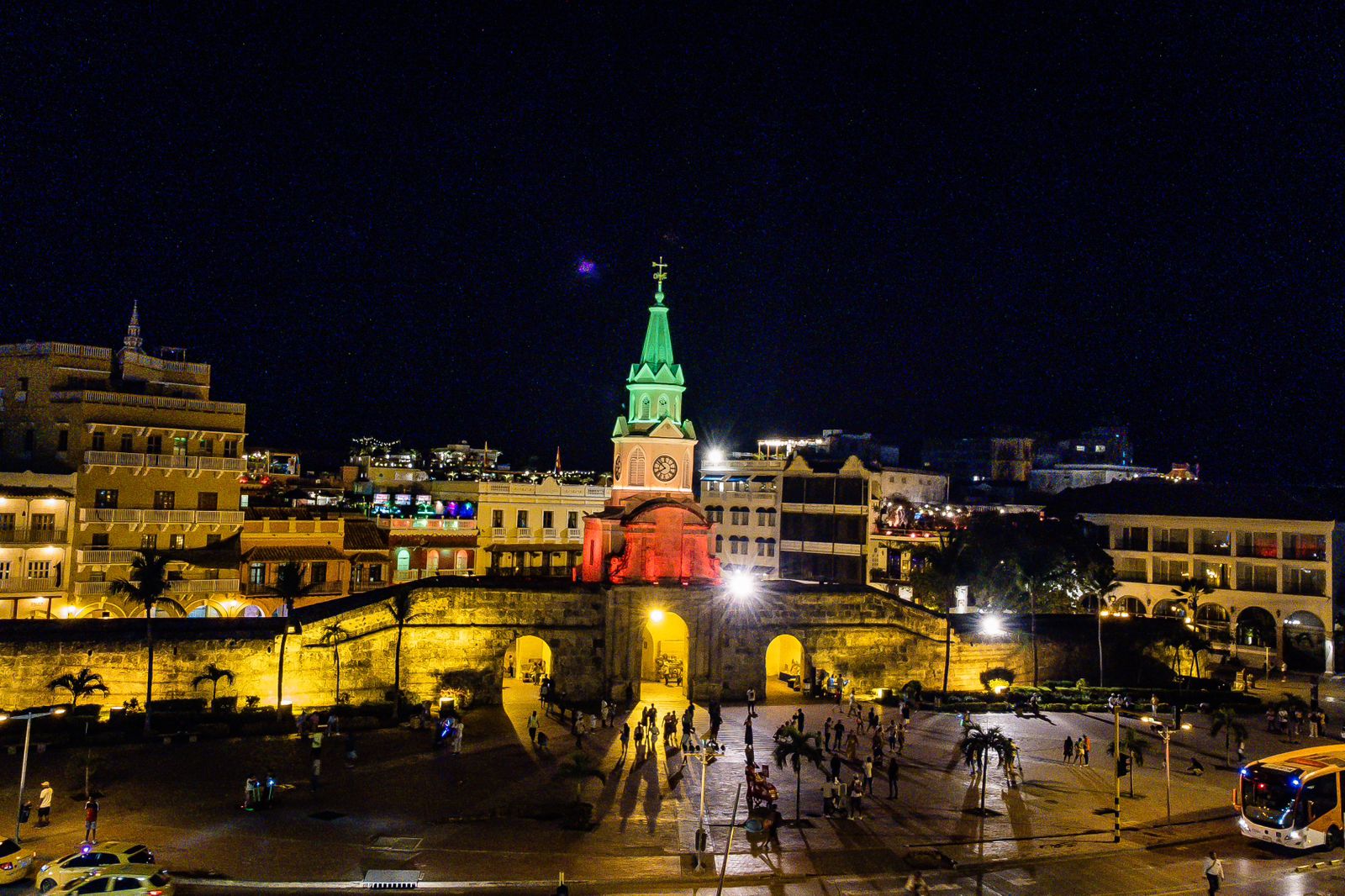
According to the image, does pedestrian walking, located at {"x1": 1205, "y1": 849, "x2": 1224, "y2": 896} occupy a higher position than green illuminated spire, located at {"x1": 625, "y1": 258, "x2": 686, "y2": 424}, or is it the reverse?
green illuminated spire, located at {"x1": 625, "y1": 258, "x2": 686, "y2": 424}

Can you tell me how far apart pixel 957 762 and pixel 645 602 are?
1817 centimetres

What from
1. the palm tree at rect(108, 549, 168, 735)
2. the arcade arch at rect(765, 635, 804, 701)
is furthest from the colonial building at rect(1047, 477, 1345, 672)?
the palm tree at rect(108, 549, 168, 735)

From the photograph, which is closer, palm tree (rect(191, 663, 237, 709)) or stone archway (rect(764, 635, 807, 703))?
palm tree (rect(191, 663, 237, 709))

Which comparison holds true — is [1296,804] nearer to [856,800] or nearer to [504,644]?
[856,800]

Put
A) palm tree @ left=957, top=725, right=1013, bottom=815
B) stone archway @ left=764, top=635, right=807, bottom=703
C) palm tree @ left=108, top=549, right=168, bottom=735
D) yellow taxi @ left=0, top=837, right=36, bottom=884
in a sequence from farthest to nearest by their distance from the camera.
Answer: stone archway @ left=764, top=635, right=807, bottom=703 < palm tree @ left=108, top=549, right=168, bottom=735 < palm tree @ left=957, top=725, right=1013, bottom=815 < yellow taxi @ left=0, top=837, right=36, bottom=884

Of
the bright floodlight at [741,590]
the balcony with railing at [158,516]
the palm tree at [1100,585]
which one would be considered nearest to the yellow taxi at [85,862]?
the balcony with railing at [158,516]

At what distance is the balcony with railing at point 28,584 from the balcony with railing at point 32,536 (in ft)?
6.02

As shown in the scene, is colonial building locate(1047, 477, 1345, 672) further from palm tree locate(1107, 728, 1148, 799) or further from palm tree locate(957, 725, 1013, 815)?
palm tree locate(957, 725, 1013, 815)

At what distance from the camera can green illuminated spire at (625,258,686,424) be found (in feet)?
196

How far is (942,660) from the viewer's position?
178 ft

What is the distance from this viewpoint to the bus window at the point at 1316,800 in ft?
93.5

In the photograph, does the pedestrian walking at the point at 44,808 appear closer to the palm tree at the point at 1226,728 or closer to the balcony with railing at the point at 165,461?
the balcony with railing at the point at 165,461

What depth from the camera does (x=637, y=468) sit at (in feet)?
194

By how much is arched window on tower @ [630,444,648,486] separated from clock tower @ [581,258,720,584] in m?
0.05
